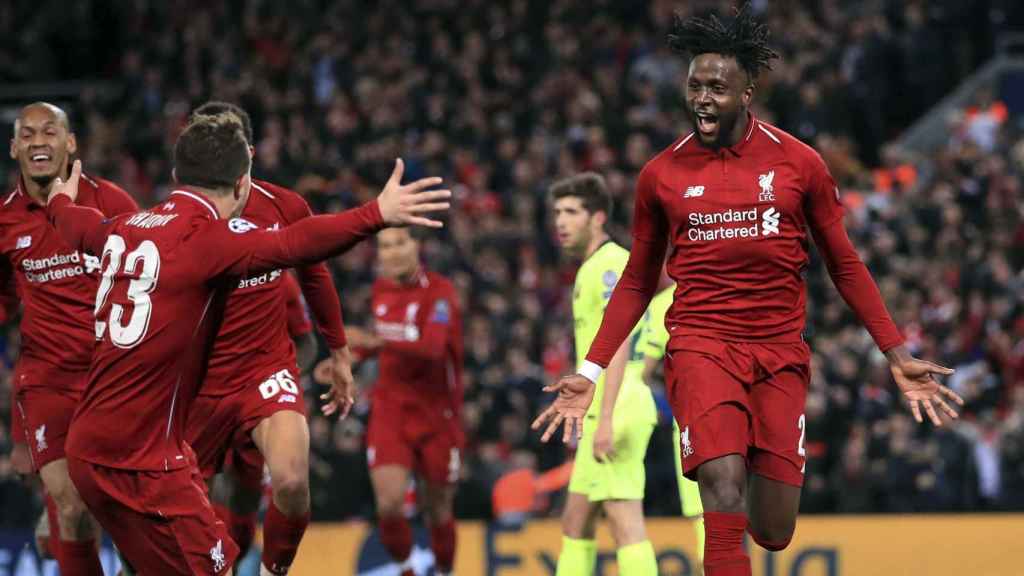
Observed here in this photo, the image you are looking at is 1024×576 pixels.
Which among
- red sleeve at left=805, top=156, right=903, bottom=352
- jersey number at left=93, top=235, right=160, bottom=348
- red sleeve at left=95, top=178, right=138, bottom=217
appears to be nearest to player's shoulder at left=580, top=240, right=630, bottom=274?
red sleeve at left=805, top=156, right=903, bottom=352

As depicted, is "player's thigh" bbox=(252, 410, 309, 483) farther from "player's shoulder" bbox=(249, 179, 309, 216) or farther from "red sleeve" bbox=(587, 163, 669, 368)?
"red sleeve" bbox=(587, 163, 669, 368)

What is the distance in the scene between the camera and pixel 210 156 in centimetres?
637

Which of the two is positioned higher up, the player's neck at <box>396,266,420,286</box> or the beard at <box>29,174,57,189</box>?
the beard at <box>29,174,57,189</box>

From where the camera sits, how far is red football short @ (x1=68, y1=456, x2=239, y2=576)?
618 cm

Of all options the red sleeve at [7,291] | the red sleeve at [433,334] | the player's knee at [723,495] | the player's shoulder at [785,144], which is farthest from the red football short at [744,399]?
the red sleeve at [433,334]

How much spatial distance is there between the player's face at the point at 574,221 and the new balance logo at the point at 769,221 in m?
2.35

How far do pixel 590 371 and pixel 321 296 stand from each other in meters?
1.90

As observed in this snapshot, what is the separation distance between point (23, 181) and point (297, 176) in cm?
1083

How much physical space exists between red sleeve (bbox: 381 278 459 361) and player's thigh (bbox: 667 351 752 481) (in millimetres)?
3879

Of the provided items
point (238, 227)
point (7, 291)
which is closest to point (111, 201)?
point (7, 291)

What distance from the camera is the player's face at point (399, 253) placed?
10.6 meters

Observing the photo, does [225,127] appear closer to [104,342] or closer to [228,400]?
[104,342]

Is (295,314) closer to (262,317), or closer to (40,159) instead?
(262,317)

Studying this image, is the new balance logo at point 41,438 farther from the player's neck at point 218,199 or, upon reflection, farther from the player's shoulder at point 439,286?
the player's shoulder at point 439,286
